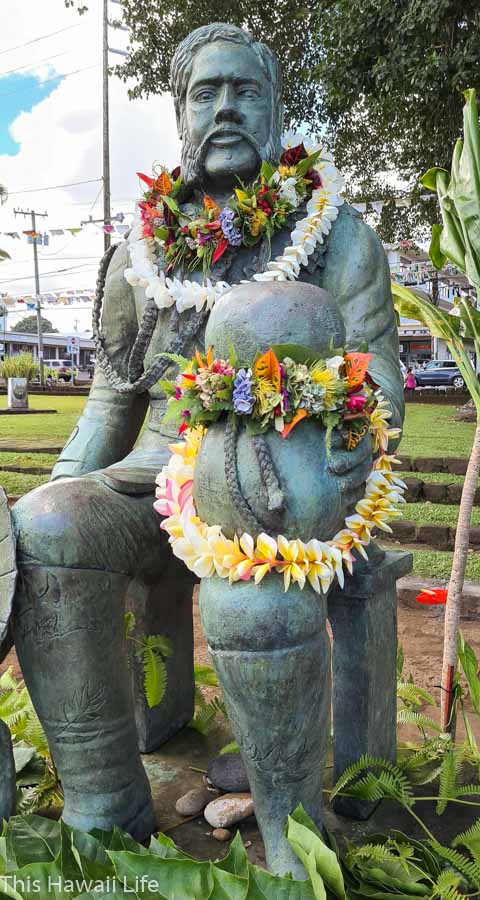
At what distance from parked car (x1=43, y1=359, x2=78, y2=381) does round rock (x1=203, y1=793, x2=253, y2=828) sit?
35.1 m

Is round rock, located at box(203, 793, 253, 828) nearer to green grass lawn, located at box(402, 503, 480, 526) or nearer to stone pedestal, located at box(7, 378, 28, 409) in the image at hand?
green grass lawn, located at box(402, 503, 480, 526)

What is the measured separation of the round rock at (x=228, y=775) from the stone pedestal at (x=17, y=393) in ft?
49.7

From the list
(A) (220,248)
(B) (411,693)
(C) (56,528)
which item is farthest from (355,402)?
(B) (411,693)

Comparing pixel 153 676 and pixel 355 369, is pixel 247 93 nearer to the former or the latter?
pixel 355 369

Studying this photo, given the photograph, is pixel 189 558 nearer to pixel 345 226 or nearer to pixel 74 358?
pixel 345 226

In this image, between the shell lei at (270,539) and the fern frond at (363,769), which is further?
the fern frond at (363,769)

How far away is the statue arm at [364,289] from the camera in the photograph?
183 cm

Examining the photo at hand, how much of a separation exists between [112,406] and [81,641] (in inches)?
30.0

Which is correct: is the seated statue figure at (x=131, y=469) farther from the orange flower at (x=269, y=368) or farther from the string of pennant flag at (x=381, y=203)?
the string of pennant flag at (x=381, y=203)

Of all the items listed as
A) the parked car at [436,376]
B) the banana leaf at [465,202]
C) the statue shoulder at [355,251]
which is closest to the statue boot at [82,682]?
the statue shoulder at [355,251]

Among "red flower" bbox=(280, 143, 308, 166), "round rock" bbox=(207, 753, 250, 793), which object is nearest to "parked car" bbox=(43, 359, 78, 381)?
"red flower" bbox=(280, 143, 308, 166)

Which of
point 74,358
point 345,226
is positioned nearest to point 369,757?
point 345,226

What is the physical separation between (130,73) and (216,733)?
8.83m

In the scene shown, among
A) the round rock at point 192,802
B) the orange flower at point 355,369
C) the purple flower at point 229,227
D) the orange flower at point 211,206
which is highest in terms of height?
the orange flower at point 211,206
